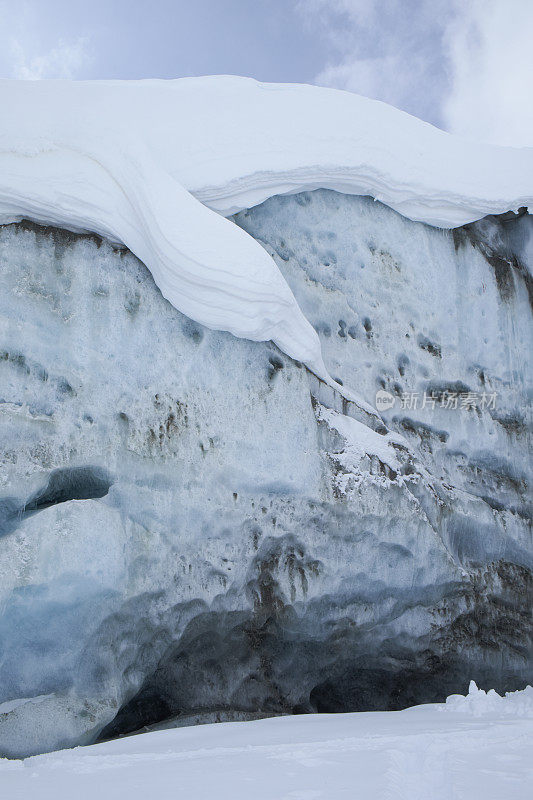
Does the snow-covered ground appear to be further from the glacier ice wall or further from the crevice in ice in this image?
the crevice in ice

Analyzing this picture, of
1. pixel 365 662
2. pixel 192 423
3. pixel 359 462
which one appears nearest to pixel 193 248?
pixel 192 423

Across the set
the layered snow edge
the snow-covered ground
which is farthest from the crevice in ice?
the snow-covered ground

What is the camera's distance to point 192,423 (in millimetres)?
5094

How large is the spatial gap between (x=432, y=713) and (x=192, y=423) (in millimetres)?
2339

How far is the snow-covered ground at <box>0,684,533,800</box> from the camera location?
305 centimetres

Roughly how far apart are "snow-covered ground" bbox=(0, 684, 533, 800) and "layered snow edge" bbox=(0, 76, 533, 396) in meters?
2.46

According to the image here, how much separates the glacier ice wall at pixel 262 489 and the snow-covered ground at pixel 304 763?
0.88 m

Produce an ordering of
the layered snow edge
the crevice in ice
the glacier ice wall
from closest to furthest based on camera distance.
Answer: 1. the glacier ice wall
2. the crevice in ice
3. the layered snow edge

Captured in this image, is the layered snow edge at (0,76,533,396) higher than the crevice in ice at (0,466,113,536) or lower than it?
higher

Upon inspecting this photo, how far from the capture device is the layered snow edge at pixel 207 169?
4957 mm

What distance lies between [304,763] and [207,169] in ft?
12.4

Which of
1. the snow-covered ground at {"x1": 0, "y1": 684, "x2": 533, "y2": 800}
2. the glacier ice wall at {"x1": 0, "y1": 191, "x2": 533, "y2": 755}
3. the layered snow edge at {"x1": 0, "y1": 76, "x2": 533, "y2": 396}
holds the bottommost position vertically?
the snow-covered ground at {"x1": 0, "y1": 684, "x2": 533, "y2": 800}

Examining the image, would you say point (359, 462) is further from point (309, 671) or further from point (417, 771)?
point (417, 771)

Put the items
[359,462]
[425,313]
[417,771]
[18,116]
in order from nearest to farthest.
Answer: [417,771], [18,116], [359,462], [425,313]
